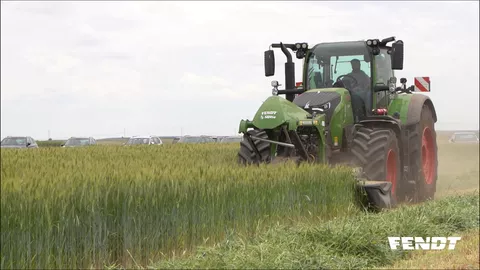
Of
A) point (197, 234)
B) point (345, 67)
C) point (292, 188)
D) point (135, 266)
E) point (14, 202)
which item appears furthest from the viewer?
point (345, 67)

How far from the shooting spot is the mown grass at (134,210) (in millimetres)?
6250

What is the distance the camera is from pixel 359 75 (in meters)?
13.5

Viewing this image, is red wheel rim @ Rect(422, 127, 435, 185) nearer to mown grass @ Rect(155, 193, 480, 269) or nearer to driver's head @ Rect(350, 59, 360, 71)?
driver's head @ Rect(350, 59, 360, 71)

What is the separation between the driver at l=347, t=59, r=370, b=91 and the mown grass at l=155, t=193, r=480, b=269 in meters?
3.54

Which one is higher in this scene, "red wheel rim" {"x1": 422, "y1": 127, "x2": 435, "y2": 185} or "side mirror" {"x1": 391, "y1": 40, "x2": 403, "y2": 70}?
"side mirror" {"x1": 391, "y1": 40, "x2": 403, "y2": 70}

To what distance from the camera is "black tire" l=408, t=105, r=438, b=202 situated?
561 inches

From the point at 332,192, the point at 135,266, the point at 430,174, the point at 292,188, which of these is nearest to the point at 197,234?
the point at 135,266

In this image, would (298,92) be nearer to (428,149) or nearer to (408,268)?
(428,149)

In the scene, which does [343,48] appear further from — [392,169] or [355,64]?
[392,169]

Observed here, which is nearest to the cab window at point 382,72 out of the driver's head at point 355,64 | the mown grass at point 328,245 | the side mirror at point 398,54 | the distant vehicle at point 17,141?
the driver's head at point 355,64

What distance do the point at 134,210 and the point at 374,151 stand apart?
244 inches

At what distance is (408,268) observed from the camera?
7457 mm

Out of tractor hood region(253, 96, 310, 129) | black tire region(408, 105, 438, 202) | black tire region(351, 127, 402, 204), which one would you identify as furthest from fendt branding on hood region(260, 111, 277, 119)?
black tire region(408, 105, 438, 202)

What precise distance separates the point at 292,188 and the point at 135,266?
3317 mm
